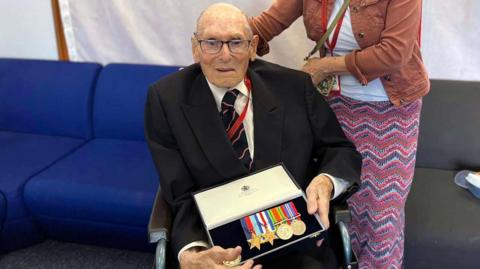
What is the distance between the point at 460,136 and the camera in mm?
2174

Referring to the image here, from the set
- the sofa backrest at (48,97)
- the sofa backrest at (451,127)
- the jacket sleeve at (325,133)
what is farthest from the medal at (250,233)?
the sofa backrest at (48,97)

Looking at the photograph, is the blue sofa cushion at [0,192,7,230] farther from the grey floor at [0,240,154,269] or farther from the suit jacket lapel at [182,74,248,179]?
the suit jacket lapel at [182,74,248,179]

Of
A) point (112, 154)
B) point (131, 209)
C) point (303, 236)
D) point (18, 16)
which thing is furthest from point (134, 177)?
point (18, 16)

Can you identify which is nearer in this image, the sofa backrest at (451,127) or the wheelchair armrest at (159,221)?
the wheelchair armrest at (159,221)

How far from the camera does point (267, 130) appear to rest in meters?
1.50

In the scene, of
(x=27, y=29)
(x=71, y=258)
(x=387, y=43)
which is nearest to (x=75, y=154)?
(x=71, y=258)

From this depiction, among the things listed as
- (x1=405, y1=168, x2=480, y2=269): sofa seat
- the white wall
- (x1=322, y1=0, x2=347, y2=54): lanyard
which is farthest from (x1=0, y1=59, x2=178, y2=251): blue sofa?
(x1=405, y1=168, x2=480, y2=269): sofa seat

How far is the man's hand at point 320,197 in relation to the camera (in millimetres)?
1263

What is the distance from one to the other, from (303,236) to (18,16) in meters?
2.61

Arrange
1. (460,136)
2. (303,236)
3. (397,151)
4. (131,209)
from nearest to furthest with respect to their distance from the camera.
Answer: (303,236), (397,151), (131,209), (460,136)

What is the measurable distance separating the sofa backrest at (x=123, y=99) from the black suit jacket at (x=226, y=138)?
1012 millimetres

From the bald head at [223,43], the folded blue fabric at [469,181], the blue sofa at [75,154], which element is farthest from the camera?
the blue sofa at [75,154]

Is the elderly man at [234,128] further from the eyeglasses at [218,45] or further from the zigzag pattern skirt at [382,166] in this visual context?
the zigzag pattern skirt at [382,166]

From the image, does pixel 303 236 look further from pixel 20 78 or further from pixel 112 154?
pixel 20 78
